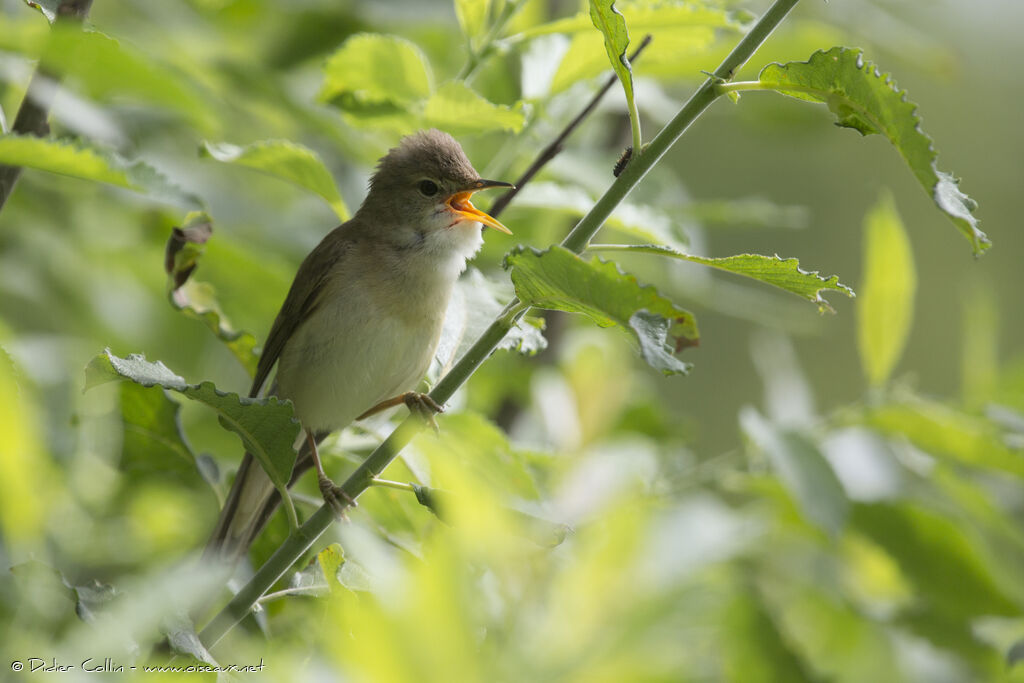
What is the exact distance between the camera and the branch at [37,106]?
1.49 meters

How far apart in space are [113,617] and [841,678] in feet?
6.40

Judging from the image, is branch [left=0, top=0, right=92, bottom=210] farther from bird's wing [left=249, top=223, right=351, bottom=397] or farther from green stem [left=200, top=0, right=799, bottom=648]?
bird's wing [left=249, top=223, right=351, bottom=397]

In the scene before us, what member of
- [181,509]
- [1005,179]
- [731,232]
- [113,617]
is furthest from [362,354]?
[1005,179]

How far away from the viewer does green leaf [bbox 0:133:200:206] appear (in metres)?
1.30

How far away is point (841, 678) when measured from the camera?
232 centimetres

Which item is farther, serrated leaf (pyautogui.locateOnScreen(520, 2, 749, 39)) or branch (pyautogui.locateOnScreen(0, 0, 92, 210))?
serrated leaf (pyautogui.locateOnScreen(520, 2, 749, 39))

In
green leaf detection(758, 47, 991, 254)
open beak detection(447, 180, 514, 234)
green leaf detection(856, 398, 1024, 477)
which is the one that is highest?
green leaf detection(758, 47, 991, 254)

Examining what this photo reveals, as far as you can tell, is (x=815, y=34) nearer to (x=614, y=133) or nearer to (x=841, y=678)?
(x=614, y=133)

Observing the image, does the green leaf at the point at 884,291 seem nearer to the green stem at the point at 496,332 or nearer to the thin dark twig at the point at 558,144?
the thin dark twig at the point at 558,144

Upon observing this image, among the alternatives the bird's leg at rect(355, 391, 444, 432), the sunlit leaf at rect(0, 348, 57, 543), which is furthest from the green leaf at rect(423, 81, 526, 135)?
the sunlit leaf at rect(0, 348, 57, 543)

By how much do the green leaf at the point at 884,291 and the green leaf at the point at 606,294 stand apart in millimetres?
1344

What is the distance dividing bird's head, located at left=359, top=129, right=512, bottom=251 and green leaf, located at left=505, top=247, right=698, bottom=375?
123cm

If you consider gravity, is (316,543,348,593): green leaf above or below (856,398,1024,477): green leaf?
below

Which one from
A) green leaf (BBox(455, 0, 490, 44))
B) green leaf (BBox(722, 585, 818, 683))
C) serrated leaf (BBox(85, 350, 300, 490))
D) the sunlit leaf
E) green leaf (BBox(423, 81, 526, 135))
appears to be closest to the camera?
the sunlit leaf
